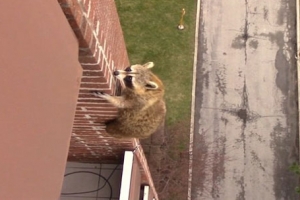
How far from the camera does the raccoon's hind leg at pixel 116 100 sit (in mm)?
3436

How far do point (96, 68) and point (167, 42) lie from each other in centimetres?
723

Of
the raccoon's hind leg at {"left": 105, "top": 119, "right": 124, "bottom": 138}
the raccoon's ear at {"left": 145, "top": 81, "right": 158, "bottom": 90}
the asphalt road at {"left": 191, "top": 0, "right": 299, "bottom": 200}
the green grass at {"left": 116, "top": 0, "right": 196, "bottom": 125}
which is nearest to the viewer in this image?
the raccoon's hind leg at {"left": 105, "top": 119, "right": 124, "bottom": 138}

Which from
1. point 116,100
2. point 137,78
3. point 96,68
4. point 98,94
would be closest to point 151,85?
point 137,78

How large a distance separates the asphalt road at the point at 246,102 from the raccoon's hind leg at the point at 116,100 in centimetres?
511

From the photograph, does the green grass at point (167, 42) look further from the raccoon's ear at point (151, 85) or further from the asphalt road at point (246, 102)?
the raccoon's ear at point (151, 85)

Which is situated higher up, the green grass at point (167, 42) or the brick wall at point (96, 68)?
the green grass at point (167, 42)

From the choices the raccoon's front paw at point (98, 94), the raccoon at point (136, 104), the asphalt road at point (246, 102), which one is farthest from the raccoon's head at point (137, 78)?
the asphalt road at point (246, 102)

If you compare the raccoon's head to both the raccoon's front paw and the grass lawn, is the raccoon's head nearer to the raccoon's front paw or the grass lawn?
the raccoon's front paw

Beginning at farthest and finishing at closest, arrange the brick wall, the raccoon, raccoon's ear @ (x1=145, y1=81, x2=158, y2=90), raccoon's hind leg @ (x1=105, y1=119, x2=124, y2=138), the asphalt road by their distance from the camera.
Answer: the asphalt road < raccoon's ear @ (x1=145, y1=81, x2=158, y2=90) < raccoon's hind leg @ (x1=105, y1=119, x2=124, y2=138) < the raccoon < the brick wall

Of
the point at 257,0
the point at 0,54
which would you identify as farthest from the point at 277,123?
the point at 0,54

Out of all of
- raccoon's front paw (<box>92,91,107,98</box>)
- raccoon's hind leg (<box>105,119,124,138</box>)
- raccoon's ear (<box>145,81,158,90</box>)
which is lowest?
raccoon's hind leg (<box>105,119,124,138</box>)

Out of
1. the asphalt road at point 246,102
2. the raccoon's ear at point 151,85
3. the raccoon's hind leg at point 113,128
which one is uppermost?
the asphalt road at point 246,102

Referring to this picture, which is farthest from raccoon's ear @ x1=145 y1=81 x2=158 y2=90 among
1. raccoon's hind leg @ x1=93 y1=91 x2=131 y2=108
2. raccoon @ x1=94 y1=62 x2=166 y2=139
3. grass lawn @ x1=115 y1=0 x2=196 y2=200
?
grass lawn @ x1=115 y1=0 x2=196 y2=200

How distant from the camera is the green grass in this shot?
942 centimetres
